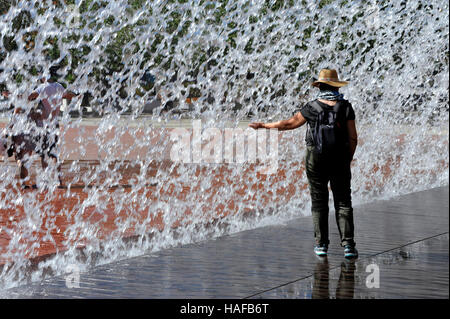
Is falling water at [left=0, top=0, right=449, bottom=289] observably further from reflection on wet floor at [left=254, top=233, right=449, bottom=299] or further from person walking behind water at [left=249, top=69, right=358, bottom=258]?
reflection on wet floor at [left=254, top=233, right=449, bottom=299]

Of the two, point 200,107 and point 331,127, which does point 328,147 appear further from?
point 200,107

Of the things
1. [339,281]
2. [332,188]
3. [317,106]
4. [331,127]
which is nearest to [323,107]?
[317,106]

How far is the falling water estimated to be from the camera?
8.52 m

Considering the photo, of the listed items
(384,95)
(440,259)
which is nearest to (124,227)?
(440,259)

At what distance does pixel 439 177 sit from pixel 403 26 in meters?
3.08

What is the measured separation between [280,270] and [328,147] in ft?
3.37

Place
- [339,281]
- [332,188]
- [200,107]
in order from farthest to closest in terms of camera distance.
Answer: [200,107], [332,188], [339,281]

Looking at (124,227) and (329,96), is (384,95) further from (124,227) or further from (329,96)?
(329,96)

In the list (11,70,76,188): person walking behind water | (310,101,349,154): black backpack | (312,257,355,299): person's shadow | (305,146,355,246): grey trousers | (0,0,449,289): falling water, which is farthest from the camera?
(11,70,76,188): person walking behind water

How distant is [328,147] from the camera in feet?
22.2

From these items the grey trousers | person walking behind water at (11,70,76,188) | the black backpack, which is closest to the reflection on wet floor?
the grey trousers

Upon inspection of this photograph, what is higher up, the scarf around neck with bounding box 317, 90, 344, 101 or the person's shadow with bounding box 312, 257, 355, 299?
the scarf around neck with bounding box 317, 90, 344, 101

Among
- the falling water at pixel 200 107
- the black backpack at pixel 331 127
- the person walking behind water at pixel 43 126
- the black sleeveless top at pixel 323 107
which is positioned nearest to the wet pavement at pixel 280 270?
the falling water at pixel 200 107

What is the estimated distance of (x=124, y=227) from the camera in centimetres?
866
